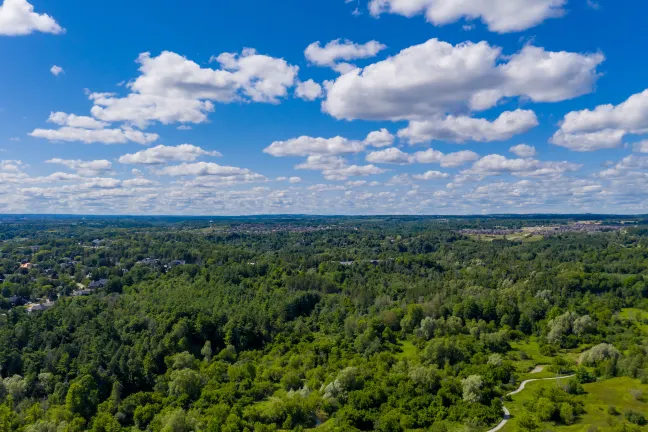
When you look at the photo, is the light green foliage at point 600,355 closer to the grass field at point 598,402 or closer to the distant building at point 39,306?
the grass field at point 598,402

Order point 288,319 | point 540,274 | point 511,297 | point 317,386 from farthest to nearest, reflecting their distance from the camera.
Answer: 1. point 540,274
2. point 511,297
3. point 288,319
4. point 317,386

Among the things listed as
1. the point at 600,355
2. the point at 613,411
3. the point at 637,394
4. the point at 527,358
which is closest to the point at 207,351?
the point at 527,358

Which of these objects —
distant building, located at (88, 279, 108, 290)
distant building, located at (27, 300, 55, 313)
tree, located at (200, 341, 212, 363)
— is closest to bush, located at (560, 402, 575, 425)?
tree, located at (200, 341, 212, 363)

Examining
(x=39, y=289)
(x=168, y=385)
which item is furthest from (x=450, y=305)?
(x=39, y=289)

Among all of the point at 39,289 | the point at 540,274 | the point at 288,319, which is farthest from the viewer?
the point at 540,274

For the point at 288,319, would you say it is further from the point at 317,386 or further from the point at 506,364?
the point at 506,364

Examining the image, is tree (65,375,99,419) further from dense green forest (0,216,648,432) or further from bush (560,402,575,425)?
bush (560,402,575,425)

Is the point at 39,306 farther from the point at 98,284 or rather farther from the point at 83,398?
the point at 83,398

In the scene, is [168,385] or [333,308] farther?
[333,308]
